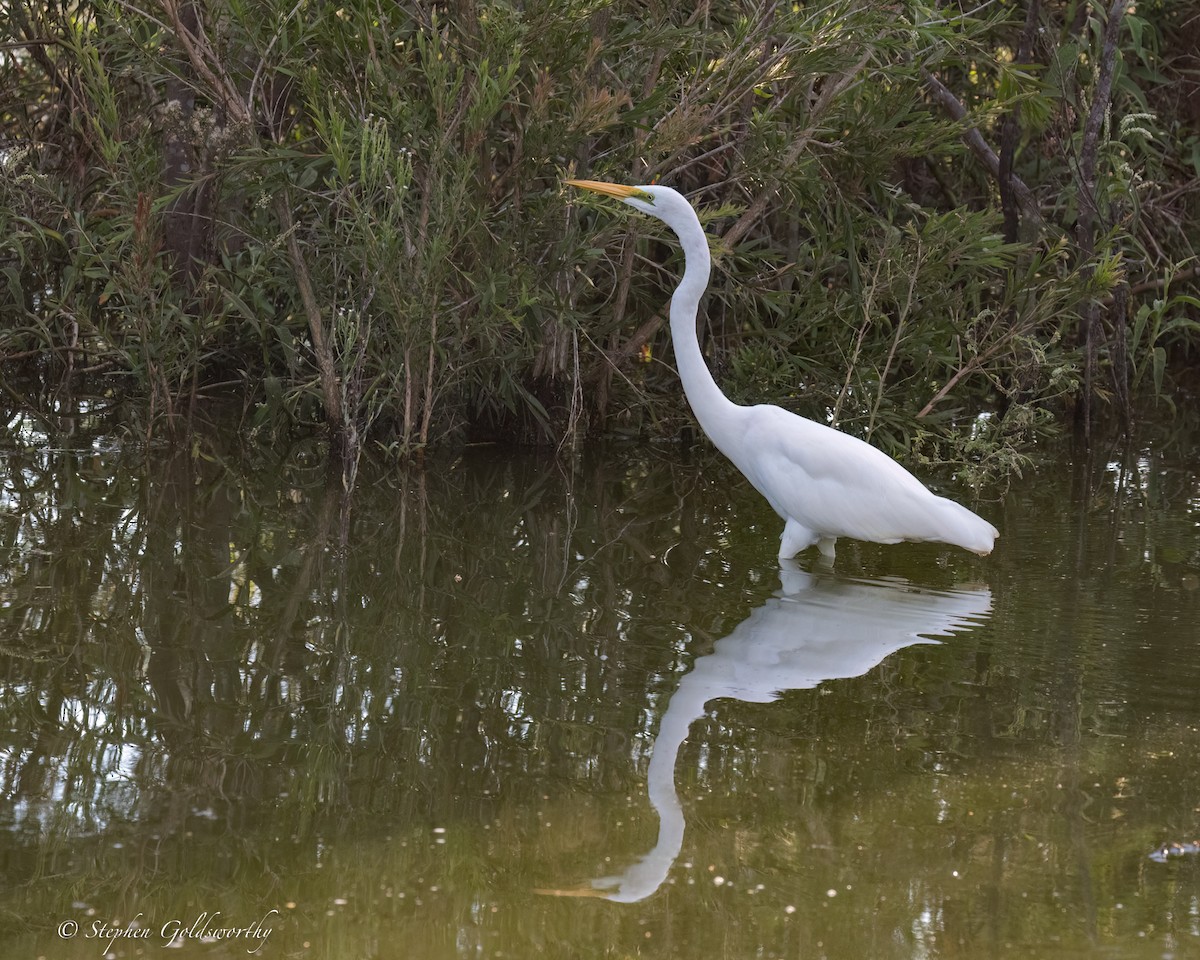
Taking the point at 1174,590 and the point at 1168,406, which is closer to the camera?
the point at 1174,590

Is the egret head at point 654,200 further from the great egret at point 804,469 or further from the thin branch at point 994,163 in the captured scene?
the thin branch at point 994,163

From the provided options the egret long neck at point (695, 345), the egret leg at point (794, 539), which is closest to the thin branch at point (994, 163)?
the egret long neck at point (695, 345)

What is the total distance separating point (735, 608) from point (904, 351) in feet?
9.44

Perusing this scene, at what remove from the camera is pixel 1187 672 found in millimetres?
3756

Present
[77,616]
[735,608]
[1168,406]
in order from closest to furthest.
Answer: [77,616] → [735,608] → [1168,406]

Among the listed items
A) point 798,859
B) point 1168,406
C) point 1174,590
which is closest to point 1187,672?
point 1174,590

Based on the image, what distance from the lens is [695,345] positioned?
5336 millimetres

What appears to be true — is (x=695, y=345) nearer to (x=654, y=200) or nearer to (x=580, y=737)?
(x=654, y=200)

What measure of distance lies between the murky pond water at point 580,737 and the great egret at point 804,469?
0.59ft

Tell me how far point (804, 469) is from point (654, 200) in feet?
3.64

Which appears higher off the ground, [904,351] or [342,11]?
[342,11]

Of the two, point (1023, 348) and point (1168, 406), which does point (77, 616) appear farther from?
point (1168, 406)

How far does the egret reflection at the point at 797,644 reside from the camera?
2.96m

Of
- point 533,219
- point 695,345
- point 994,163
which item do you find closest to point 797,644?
point 695,345
